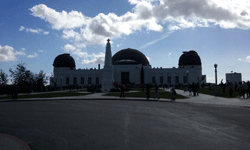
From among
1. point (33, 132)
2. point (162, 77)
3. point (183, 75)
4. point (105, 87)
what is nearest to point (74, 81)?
point (162, 77)

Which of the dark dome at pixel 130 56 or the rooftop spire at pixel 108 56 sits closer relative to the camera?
the rooftop spire at pixel 108 56

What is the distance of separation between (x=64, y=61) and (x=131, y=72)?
36161 mm

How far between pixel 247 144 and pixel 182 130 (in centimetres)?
199

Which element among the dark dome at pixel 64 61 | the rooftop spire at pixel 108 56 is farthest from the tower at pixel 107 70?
the dark dome at pixel 64 61

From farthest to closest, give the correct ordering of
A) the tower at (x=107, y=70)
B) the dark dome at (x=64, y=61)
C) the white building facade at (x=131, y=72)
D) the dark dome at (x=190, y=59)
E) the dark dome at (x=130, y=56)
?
the dark dome at (x=64, y=61) → the dark dome at (x=130, y=56) → the dark dome at (x=190, y=59) → the white building facade at (x=131, y=72) → the tower at (x=107, y=70)

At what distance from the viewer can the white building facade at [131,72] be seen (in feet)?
287

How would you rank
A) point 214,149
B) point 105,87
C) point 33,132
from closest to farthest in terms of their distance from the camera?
point 214,149 → point 33,132 → point 105,87

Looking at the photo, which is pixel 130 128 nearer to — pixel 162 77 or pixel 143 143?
pixel 143 143

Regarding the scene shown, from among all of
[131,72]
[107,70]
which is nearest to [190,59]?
[131,72]

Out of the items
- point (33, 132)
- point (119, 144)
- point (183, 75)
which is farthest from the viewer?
point (183, 75)

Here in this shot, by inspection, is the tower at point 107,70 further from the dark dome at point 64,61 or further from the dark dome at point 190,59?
the dark dome at point 64,61

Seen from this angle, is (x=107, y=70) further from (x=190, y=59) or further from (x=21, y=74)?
(x=190, y=59)

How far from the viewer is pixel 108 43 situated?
43750 mm

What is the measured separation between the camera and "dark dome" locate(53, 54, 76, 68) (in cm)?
10194
